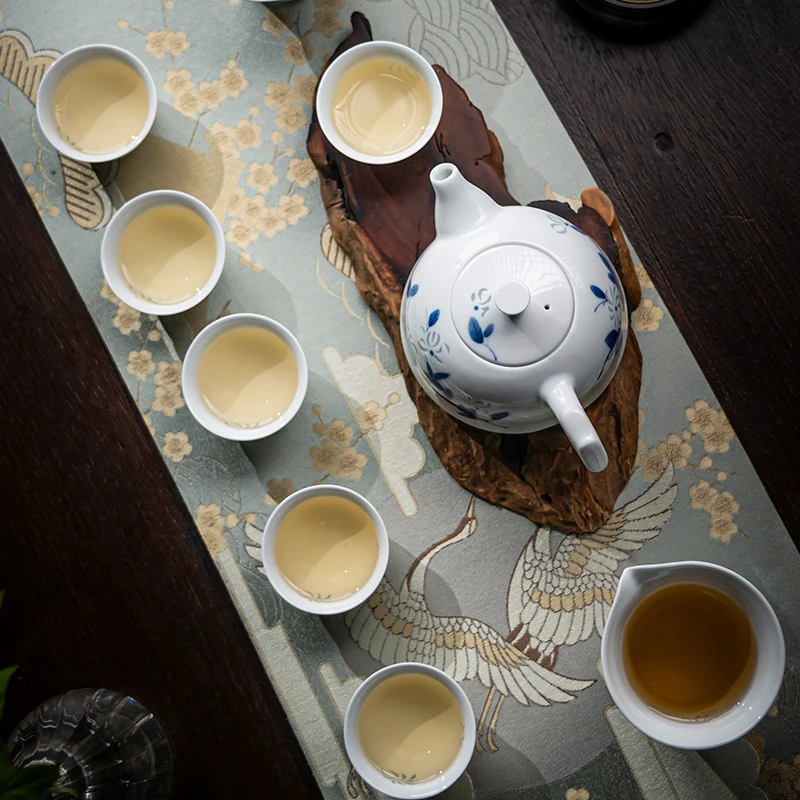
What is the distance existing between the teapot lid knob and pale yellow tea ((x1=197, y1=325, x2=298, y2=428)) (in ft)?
1.45

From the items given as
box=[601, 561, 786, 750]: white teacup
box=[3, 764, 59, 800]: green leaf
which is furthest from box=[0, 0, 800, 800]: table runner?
box=[3, 764, 59, 800]: green leaf

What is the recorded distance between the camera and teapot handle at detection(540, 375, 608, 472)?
83 cm

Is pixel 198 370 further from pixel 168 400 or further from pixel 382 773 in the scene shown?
pixel 382 773

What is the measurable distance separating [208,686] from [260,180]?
31.0 inches

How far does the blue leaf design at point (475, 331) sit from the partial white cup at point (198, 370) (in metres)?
0.34

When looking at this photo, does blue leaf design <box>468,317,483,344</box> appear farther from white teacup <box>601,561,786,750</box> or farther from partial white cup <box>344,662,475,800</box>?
partial white cup <box>344,662,475,800</box>

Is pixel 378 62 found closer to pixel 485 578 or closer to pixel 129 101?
pixel 129 101

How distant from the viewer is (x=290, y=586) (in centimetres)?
116

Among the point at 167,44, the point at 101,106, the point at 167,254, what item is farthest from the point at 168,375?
the point at 167,44

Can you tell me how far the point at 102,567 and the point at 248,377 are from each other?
372 millimetres

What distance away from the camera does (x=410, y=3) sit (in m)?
1.26

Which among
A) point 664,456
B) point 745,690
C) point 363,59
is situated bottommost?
point 745,690

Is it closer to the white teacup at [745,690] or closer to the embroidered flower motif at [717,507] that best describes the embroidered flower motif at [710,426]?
the embroidered flower motif at [717,507]

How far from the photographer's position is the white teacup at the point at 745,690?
101 centimetres
